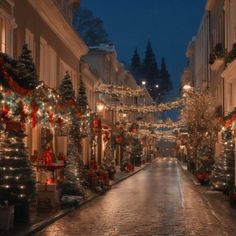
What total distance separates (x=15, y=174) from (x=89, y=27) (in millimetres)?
48923

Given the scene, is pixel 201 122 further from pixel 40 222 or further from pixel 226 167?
pixel 40 222

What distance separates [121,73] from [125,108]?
19.5 m

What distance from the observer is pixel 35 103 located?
60.0 ft

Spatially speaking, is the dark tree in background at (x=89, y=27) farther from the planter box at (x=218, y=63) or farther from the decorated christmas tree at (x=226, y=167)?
the decorated christmas tree at (x=226, y=167)

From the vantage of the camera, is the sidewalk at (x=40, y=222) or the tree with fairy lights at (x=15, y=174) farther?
the tree with fairy lights at (x=15, y=174)

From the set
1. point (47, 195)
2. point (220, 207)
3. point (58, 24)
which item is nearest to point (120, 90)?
point (58, 24)

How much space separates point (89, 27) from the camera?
62.9m

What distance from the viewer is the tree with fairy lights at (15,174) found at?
49.0 feet

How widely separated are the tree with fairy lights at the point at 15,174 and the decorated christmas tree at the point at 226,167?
38.0 ft

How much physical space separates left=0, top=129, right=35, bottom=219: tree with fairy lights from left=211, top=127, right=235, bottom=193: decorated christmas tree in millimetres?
11583

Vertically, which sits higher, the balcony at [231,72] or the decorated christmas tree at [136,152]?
the balcony at [231,72]

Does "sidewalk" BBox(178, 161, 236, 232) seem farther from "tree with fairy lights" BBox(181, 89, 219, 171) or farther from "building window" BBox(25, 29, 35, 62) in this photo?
"tree with fairy lights" BBox(181, 89, 219, 171)

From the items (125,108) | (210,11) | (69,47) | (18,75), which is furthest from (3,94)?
(125,108)

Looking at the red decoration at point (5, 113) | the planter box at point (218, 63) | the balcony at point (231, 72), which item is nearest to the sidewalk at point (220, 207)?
the balcony at point (231, 72)
